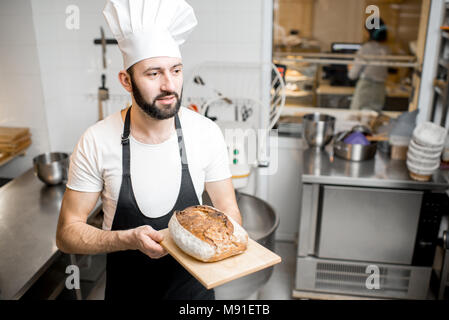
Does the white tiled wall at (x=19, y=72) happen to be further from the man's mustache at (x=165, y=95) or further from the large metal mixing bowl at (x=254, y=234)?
the large metal mixing bowl at (x=254, y=234)

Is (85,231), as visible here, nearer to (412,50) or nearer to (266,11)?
(266,11)

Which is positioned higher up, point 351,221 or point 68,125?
point 68,125

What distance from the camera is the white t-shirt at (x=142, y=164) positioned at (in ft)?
3.25

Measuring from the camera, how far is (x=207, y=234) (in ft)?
2.50

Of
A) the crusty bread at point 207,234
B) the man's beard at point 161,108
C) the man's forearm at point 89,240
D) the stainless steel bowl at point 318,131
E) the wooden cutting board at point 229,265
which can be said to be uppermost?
the man's beard at point 161,108

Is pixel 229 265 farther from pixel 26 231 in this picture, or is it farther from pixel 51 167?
pixel 51 167

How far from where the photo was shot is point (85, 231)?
→ 953 mm

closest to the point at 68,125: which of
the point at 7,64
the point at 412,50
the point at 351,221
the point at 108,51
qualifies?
the point at 108,51

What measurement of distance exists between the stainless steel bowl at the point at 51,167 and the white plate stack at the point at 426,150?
59.8 inches

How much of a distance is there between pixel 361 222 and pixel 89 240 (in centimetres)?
137

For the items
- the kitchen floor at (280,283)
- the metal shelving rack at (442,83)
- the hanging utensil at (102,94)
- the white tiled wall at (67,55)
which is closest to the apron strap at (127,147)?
the white tiled wall at (67,55)

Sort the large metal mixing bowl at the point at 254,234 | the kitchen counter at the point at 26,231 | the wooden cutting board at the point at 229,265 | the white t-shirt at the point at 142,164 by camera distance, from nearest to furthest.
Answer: the wooden cutting board at the point at 229,265 < the white t-shirt at the point at 142,164 < the kitchen counter at the point at 26,231 < the large metal mixing bowl at the point at 254,234

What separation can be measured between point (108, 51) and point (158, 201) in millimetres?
964
